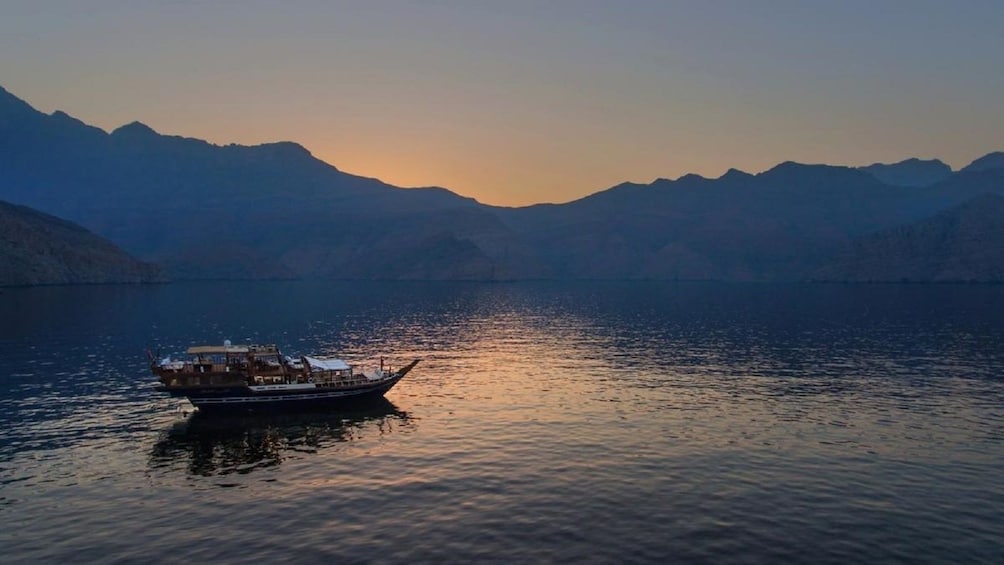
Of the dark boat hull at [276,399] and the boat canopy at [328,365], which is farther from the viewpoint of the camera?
the boat canopy at [328,365]

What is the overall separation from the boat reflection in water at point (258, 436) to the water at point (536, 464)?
11.7 inches

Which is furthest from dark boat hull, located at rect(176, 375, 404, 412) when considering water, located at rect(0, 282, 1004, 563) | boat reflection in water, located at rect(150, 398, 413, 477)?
water, located at rect(0, 282, 1004, 563)

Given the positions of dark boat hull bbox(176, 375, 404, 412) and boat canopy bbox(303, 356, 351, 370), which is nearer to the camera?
dark boat hull bbox(176, 375, 404, 412)

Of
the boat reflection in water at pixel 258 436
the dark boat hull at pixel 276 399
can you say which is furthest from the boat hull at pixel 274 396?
the boat reflection in water at pixel 258 436

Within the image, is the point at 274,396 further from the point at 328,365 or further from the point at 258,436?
the point at 258,436

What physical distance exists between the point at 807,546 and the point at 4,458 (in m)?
49.6

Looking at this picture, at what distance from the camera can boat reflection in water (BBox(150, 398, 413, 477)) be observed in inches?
1729

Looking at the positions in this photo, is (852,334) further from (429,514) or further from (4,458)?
(4,458)

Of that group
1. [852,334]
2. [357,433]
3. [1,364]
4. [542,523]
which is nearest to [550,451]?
[542,523]

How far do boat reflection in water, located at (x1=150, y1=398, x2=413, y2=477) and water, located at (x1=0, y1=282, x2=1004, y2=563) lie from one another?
296mm

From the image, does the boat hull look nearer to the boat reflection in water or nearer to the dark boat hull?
the dark boat hull

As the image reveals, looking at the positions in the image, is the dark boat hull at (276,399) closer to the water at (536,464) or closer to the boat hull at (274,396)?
the boat hull at (274,396)

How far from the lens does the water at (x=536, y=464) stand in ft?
99.9

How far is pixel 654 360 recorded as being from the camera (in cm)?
8950
